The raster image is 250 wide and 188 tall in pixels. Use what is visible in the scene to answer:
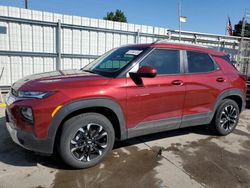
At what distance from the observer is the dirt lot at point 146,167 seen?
9.51 ft

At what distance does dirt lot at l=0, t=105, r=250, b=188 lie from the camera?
9.51 ft

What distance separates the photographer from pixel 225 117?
467 centimetres

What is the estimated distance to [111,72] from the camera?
134 inches

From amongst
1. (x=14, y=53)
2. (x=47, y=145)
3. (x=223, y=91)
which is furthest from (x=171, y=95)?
(x=14, y=53)

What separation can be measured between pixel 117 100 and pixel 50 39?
225 inches

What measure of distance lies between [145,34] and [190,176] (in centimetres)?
745

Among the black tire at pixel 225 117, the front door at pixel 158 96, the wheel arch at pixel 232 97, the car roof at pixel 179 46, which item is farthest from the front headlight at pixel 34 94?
the black tire at pixel 225 117

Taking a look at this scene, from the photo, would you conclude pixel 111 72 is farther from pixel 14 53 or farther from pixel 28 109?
pixel 14 53

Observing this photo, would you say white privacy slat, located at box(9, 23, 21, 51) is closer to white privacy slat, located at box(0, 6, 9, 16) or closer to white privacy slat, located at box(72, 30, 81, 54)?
white privacy slat, located at box(0, 6, 9, 16)

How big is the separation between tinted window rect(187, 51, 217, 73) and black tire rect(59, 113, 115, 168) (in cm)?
189

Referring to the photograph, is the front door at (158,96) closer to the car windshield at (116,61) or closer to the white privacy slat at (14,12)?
the car windshield at (116,61)

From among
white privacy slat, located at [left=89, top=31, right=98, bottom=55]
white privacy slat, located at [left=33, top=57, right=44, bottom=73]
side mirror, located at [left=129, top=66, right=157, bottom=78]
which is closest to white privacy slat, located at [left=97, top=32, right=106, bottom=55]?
white privacy slat, located at [left=89, top=31, right=98, bottom=55]

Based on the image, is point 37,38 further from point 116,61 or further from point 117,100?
point 117,100

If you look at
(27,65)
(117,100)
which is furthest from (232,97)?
(27,65)
